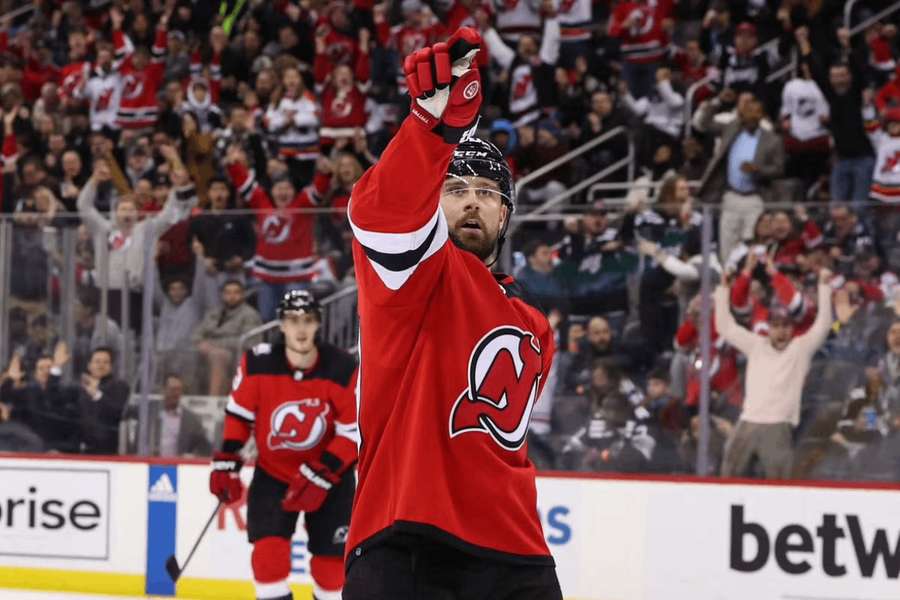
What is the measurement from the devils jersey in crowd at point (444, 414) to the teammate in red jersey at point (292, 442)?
317 cm

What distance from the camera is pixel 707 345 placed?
23.2ft

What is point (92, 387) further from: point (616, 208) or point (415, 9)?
point (415, 9)

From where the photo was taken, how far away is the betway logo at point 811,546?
6230 millimetres

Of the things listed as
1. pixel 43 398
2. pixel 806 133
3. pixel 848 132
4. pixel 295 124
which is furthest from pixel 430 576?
pixel 295 124

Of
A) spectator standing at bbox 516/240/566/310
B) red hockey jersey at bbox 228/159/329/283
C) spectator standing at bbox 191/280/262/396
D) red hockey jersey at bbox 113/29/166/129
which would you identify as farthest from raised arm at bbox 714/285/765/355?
red hockey jersey at bbox 113/29/166/129

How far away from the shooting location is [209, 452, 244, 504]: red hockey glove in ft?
19.6

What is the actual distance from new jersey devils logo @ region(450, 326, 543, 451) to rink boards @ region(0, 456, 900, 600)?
4.03 m

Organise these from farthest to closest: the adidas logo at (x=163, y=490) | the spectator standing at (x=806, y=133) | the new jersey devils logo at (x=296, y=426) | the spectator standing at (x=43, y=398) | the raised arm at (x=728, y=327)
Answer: the spectator standing at (x=806, y=133) < the spectator standing at (x=43, y=398) < the adidas logo at (x=163, y=490) < the raised arm at (x=728, y=327) < the new jersey devils logo at (x=296, y=426)

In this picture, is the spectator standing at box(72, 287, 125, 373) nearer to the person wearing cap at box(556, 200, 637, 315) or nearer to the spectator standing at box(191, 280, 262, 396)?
the spectator standing at box(191, 280, 262, 396)

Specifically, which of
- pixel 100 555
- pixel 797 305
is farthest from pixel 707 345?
pixel 100 555

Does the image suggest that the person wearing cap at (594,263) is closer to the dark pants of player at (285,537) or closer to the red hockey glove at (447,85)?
the dark pants of player at (285,537)

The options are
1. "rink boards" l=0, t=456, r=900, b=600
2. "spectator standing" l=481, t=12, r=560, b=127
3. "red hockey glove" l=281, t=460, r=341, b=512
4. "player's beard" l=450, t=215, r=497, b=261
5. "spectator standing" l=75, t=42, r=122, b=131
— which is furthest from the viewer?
"spectator standing" l=75, t=42, r=122, b=131

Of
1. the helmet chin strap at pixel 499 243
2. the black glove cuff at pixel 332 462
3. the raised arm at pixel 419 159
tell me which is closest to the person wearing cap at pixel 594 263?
the black glove cuff at pixel 332 462

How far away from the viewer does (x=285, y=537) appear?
5812 mm
